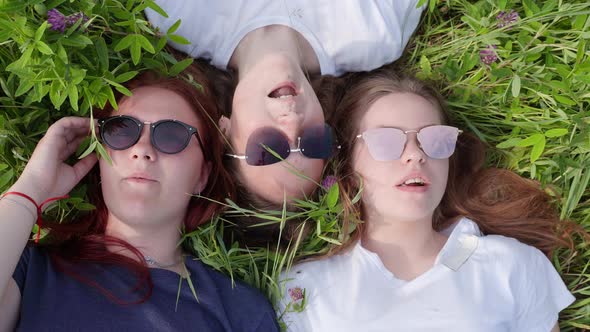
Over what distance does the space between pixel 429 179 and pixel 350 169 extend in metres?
0.45

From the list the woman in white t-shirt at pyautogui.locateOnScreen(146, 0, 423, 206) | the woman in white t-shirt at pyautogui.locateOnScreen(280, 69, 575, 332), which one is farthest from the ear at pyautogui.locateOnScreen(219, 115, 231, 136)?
the woman in white t-shirt at pyautogui.locateOnScreen(280, 69, 575, 332)

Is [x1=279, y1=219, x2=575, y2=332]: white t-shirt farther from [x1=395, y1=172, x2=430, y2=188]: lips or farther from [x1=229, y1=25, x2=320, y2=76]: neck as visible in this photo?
[x1=229, y1=25, x2=320, y2=76]: neck

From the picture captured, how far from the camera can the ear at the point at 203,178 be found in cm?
323

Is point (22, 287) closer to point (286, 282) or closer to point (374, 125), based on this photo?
point (286, 282)

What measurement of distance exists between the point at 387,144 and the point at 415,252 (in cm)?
62

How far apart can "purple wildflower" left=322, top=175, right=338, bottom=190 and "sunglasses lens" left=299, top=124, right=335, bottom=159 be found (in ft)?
0.52

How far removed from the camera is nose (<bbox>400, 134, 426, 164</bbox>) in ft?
9.97

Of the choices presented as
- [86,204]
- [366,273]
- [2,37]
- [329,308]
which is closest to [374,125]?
[366,273]

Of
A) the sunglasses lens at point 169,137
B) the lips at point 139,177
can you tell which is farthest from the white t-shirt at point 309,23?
the lips at point 139,177

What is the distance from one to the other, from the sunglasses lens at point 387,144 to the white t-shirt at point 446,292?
0.56 meters

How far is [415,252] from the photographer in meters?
3.21

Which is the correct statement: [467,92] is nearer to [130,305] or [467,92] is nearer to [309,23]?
[309,23]

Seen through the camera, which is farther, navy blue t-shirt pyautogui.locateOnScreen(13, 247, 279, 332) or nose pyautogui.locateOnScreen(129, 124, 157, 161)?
nose pyautogui.locateOnScreen(129, 124, 157, 161)

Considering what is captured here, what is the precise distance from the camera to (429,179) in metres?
3.06
